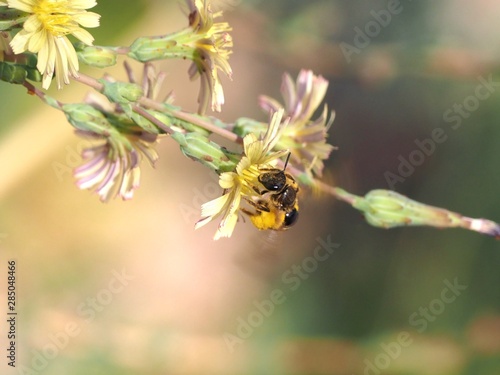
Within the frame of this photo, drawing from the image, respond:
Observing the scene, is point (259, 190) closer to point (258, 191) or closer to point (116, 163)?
point (258, 191)

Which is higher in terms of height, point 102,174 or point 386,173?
point 102,174

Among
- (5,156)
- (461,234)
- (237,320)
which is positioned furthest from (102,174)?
(461,234)

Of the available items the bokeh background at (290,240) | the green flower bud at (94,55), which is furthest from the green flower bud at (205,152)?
the bokeh background at (290,240)

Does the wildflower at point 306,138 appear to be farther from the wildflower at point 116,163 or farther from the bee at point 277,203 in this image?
the wildflower at point 116,163

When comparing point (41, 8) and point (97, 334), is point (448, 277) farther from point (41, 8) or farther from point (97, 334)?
point (41, 8)

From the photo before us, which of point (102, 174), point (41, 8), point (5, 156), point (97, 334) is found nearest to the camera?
point (41, 8)

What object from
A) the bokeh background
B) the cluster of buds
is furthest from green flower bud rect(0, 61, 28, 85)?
the bokeh background

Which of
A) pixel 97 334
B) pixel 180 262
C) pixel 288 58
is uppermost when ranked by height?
pixel 288 58
